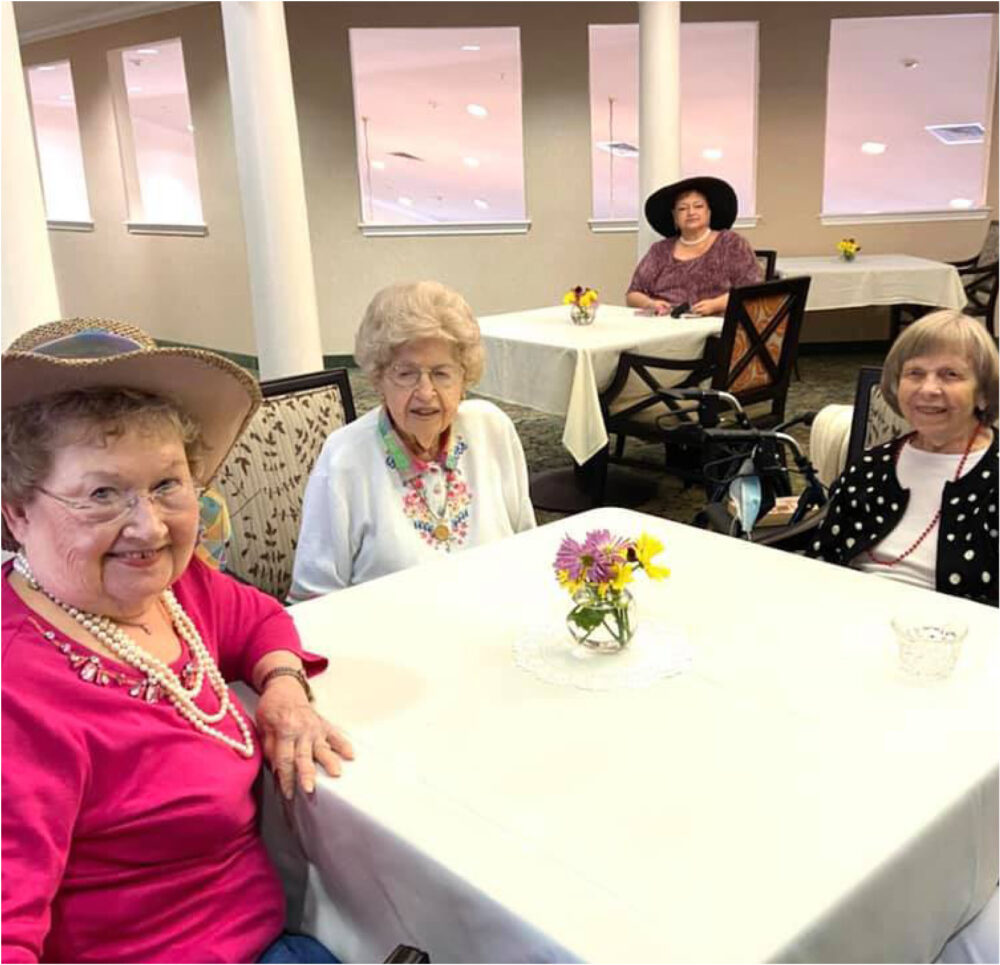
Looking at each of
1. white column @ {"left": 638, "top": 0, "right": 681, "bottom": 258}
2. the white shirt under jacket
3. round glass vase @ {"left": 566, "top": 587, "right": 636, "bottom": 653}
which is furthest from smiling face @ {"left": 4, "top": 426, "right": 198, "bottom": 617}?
white column @ {"left": 638, "top": 0, "right": 681, "bottom": 258}

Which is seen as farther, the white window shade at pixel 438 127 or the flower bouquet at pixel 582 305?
the white window shade at pixel 438 127

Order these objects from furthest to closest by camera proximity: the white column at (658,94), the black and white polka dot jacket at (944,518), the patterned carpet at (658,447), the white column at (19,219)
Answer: the white column at (658,94), the patterned carpet at (658,447), the white column at (19,219), the black and white polka dot jacket at (944,518)

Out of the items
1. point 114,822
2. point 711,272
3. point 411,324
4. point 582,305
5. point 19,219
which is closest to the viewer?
point 114,822

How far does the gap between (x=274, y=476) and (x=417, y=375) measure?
1.72ft

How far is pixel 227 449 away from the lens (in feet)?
4.25

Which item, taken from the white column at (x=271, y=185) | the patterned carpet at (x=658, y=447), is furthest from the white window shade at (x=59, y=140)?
the white column at (x=271, y=185)

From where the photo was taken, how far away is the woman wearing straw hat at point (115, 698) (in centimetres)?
97

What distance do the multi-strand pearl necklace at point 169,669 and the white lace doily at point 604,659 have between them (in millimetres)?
397

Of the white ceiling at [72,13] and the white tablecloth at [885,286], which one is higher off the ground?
the white ceiling at [72,13]

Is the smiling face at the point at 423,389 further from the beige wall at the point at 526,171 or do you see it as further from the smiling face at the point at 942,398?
the beige wall at the point at 526,171

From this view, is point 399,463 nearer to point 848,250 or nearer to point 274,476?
point 274,476

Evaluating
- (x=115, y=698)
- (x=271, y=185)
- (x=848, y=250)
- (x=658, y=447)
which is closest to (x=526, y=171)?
(x=848, y=250)

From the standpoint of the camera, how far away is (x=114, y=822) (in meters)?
1.01

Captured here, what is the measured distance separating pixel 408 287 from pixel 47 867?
1.27 metres
